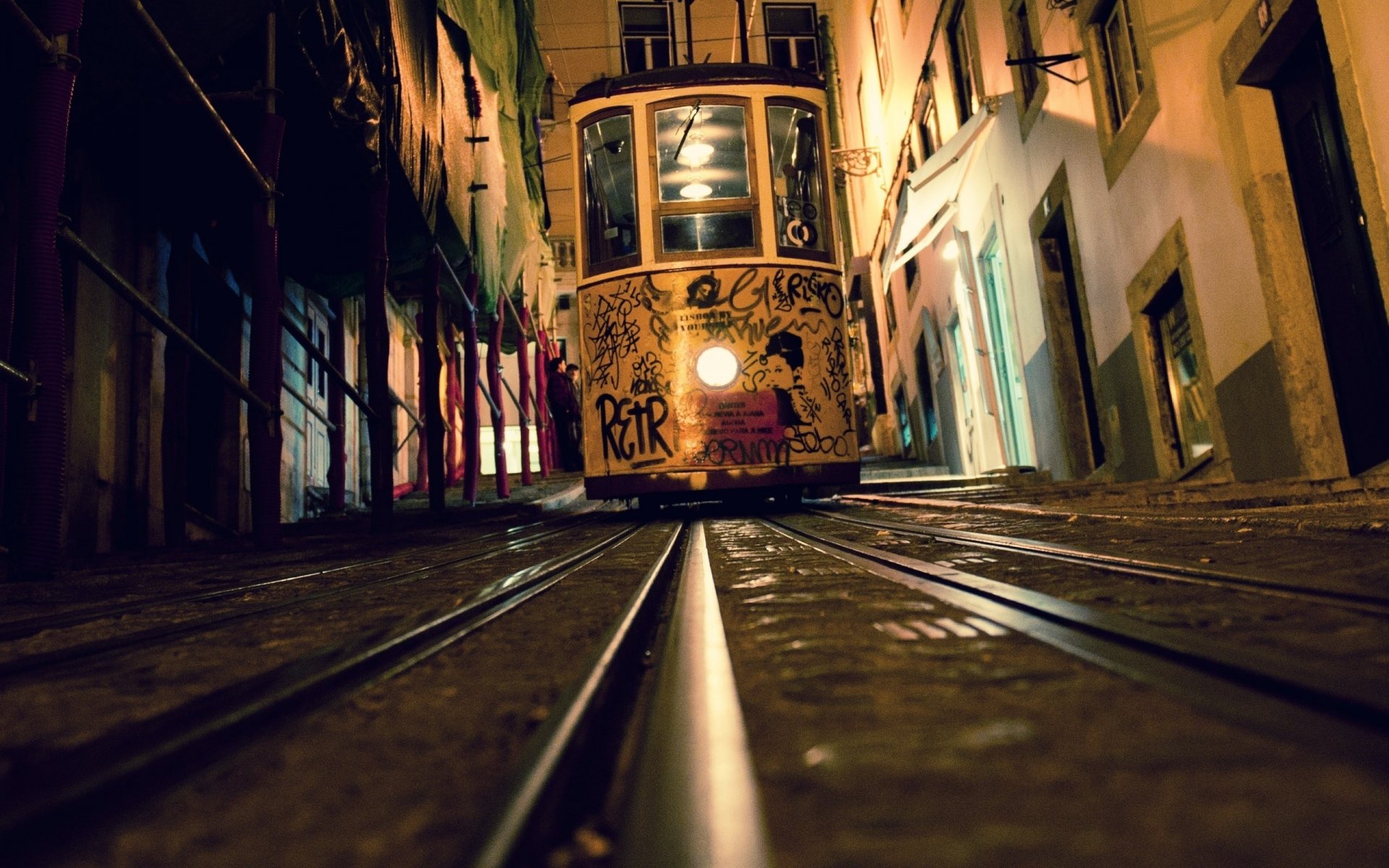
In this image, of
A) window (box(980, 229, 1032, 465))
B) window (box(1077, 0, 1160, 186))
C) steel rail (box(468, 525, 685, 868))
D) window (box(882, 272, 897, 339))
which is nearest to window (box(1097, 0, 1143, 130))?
window (box(1077, 0, 1160, 186))

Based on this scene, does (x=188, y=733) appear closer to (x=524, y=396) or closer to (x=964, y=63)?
(x=524, y=396)

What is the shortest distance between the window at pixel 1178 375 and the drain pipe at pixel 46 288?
600cm

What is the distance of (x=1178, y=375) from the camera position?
19.5 feet

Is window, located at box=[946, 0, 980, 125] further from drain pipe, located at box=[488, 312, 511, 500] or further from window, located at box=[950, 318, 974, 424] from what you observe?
drain pipe, located at box=[488, 312, 511, 500]

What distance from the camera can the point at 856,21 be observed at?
57.7 ft

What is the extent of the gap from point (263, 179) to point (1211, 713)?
4.29 meters

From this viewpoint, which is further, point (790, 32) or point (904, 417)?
point (790, 32)

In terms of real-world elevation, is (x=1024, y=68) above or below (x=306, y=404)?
above

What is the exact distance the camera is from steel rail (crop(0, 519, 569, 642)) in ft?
4.99

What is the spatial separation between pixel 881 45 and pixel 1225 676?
16.6 m

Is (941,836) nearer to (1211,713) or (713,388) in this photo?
(1211,713)

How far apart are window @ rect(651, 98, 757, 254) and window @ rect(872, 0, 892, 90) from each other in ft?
32.1

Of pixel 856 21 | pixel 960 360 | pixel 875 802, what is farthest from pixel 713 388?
pixel 856 21

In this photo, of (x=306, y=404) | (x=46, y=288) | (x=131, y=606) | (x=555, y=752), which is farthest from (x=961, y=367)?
(x=555, y=752)
